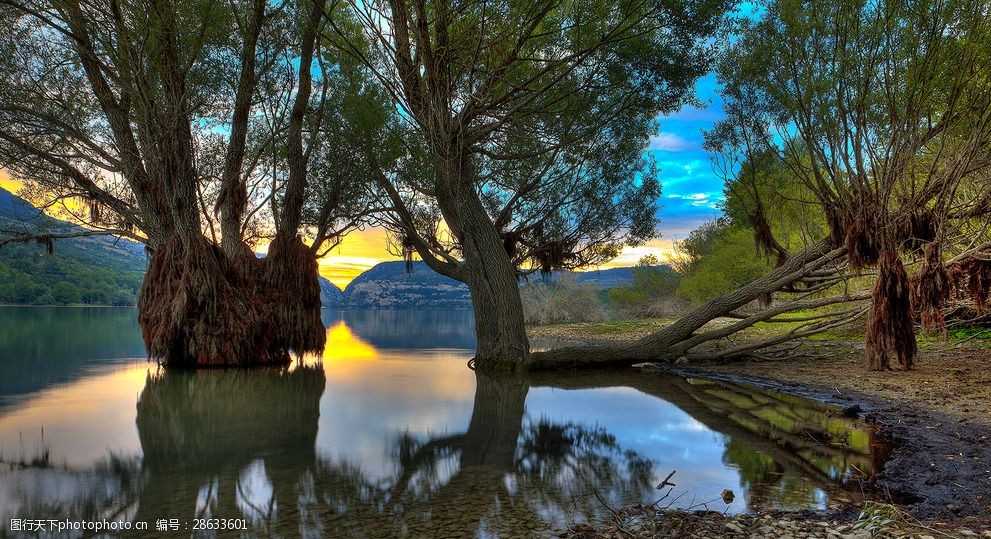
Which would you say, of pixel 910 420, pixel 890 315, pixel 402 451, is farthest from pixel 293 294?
pixel 910 420

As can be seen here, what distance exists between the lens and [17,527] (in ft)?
16.5

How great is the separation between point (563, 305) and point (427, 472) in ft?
128

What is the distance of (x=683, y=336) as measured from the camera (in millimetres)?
17406

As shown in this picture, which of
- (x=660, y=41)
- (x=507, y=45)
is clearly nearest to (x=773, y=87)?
(x=660, y=41)

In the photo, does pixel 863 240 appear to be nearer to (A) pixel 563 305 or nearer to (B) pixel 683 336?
(B) pixel 683 336

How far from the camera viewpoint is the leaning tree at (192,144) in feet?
46.4

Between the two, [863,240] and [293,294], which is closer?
[863,240]

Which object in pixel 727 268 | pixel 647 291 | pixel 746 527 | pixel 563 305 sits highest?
pixel 727 268

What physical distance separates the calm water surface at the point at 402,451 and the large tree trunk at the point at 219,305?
4.81 ft

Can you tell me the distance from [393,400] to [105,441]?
561 cm

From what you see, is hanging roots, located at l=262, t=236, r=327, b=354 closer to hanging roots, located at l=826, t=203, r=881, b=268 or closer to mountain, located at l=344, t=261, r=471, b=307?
hanging roots, located at l=826, t=203, r=881, b=268

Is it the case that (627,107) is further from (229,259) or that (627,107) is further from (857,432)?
(229,259)

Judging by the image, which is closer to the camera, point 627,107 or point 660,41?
point 660,41

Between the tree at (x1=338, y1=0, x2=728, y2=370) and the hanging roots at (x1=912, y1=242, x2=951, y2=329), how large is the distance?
7.16 metres
